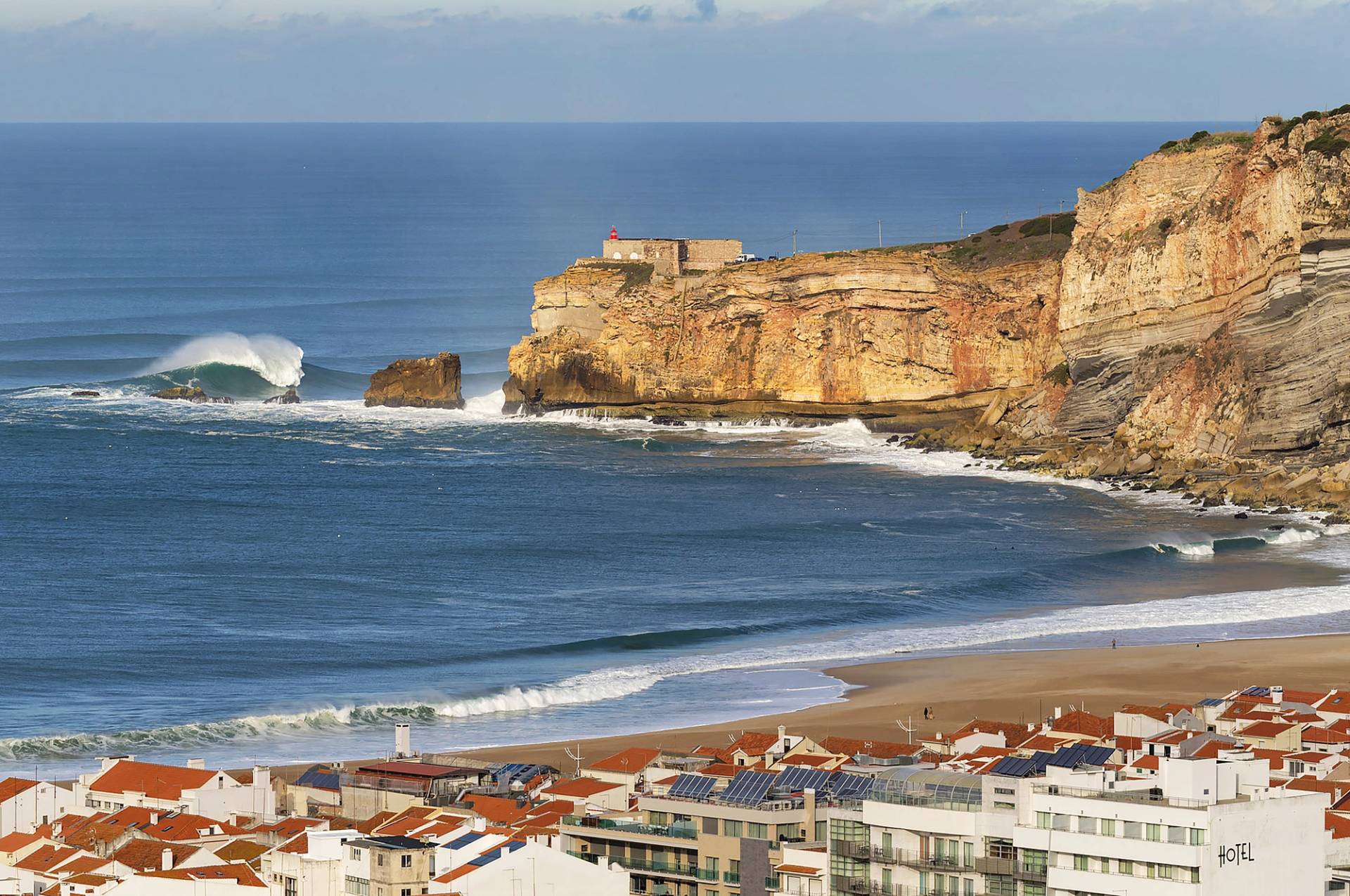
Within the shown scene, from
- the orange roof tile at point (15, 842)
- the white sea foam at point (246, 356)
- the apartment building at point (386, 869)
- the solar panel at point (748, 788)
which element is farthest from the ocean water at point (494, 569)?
the apartment building at point (386, 869)

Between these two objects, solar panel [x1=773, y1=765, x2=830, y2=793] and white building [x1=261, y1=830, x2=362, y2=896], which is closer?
white building [x1=261, y1=830, x2=362, y2=896]

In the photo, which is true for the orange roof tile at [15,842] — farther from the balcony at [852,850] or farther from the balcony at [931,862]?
the balcony at [931,862]

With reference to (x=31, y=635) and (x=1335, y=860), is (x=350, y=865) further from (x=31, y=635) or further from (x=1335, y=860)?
(x=31, y=635)

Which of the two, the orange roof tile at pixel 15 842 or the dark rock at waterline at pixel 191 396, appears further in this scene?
the dark rock at waterline at pixel 191 396

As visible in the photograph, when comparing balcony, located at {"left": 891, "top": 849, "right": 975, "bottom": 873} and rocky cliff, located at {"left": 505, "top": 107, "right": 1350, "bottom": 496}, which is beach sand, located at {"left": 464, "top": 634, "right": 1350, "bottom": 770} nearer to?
balcony, located at {"left": 891, "top": 849, "right": 975, "bottom": 873}

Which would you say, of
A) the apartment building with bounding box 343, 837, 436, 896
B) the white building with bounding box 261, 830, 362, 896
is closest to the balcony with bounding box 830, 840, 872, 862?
the apartment building with bounding box 343, 837, 436, 896

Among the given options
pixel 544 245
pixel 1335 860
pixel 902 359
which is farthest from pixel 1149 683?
pixel 544 245
